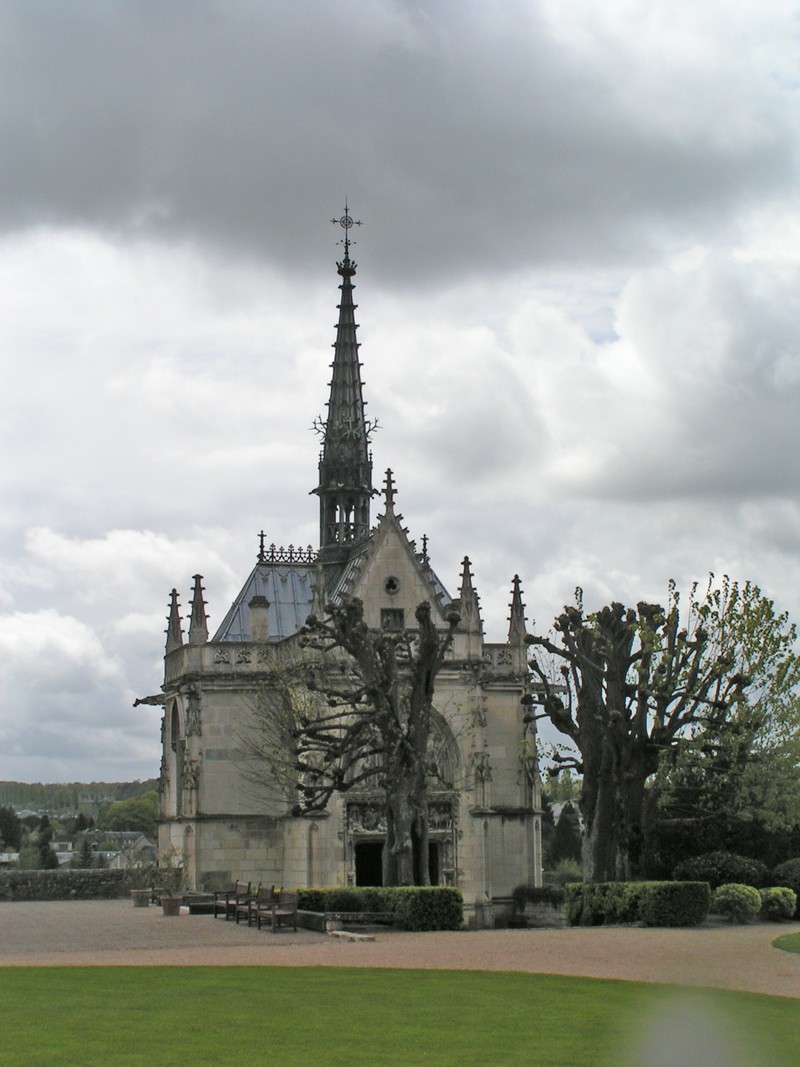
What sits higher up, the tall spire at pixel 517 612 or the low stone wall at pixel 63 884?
the tall spire at pixel 517 612

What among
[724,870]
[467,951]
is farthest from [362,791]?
[467,951]

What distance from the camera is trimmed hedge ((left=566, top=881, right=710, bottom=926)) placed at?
117ft

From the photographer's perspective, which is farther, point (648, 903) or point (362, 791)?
point (362, 791)

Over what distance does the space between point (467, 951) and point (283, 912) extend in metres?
7.87

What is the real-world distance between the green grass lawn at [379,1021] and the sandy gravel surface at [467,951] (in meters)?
1.88

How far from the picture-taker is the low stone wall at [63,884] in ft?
201

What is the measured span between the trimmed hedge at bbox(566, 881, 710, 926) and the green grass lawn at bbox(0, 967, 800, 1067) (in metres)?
11.6

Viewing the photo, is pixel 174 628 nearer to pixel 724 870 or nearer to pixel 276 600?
pixel 276 600

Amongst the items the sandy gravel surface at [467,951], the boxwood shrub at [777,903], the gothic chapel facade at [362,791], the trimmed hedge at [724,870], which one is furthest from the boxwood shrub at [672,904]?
the gothic chapel facade at [362,791]

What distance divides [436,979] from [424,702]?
1664 cm

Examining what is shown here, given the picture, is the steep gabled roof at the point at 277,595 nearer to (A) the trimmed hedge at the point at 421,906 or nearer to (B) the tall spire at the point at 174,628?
(B) the tall spire at the point at 174,628

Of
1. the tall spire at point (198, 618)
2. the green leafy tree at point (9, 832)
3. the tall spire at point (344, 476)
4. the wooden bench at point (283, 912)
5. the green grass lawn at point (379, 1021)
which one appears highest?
the tall spire at point (344, 476)

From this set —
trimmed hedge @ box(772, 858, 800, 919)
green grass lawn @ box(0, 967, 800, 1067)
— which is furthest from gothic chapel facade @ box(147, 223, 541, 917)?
green grass lawn @ box(0, 967, 800, 1067)

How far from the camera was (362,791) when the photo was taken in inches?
2265
